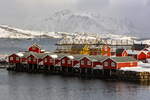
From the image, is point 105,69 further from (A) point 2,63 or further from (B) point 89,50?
(A) point 2,63

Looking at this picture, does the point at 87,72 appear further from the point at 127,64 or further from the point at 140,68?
the point at 140,68

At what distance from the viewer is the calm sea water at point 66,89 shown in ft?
150

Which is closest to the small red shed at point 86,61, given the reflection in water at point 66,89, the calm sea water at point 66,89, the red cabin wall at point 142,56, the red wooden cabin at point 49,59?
the calm sea water at point 66,89

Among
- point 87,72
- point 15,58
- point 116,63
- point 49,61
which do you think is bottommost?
point 87,72

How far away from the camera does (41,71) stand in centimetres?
6775

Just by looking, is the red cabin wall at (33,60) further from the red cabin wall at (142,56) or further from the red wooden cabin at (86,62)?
the red cabin wall at (142,56)

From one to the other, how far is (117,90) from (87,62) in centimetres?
1354

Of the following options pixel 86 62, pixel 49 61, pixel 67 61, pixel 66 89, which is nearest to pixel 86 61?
pixel 86 62

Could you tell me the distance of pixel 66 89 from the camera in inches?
2002

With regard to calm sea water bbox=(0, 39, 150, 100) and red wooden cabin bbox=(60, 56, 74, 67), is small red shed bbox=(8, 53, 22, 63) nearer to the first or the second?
red wooden cabin bbox=(60, 56, 74, 67)

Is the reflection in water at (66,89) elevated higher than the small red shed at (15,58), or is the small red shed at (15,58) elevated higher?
the small red shed at (15,58)

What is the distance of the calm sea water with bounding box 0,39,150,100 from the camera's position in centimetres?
4578

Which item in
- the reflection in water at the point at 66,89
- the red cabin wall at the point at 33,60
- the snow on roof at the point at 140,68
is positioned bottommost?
the reflection in water at the point at 66,89

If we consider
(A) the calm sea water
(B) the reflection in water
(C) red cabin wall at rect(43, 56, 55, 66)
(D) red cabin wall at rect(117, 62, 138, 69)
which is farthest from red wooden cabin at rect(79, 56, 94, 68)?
(C) red cabin wall at rect(43, 56, 55, 66)
